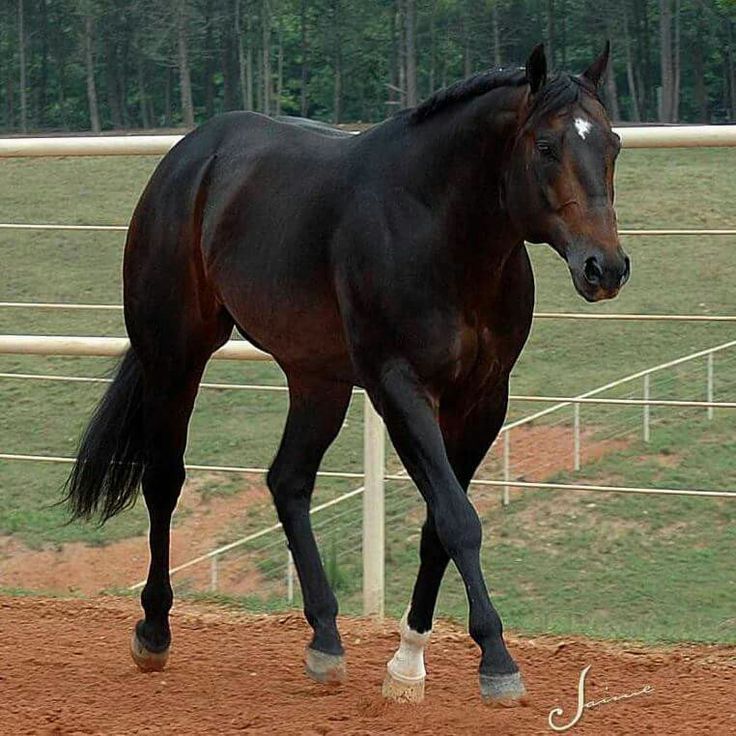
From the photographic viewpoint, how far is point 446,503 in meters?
3.36

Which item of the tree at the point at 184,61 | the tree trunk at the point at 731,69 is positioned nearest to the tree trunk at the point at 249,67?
the tree at the point at 184,61

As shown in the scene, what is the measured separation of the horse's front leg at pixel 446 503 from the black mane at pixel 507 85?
27.9 inches

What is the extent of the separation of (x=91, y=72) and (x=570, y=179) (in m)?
25.8

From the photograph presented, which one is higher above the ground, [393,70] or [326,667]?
[326,667]

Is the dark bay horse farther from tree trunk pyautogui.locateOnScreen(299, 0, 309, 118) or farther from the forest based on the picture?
tree trunk pyautogui.locateOnScreen(299, 0, 309, 118)

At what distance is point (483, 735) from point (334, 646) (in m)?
0.79

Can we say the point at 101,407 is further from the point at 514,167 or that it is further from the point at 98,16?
the point at 98,16

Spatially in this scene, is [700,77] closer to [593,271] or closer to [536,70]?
[536,70]

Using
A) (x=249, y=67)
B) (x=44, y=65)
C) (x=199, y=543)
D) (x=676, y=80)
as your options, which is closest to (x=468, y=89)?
(x=199, y=543)

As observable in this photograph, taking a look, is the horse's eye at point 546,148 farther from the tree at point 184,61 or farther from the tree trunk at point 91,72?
the tree trunk at point 91,72

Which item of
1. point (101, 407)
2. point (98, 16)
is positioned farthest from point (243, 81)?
point (101, 407)

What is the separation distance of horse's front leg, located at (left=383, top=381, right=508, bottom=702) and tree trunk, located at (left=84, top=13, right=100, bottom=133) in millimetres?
23931

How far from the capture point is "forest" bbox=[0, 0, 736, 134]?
971 inches

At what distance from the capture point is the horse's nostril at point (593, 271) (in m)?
3.04
